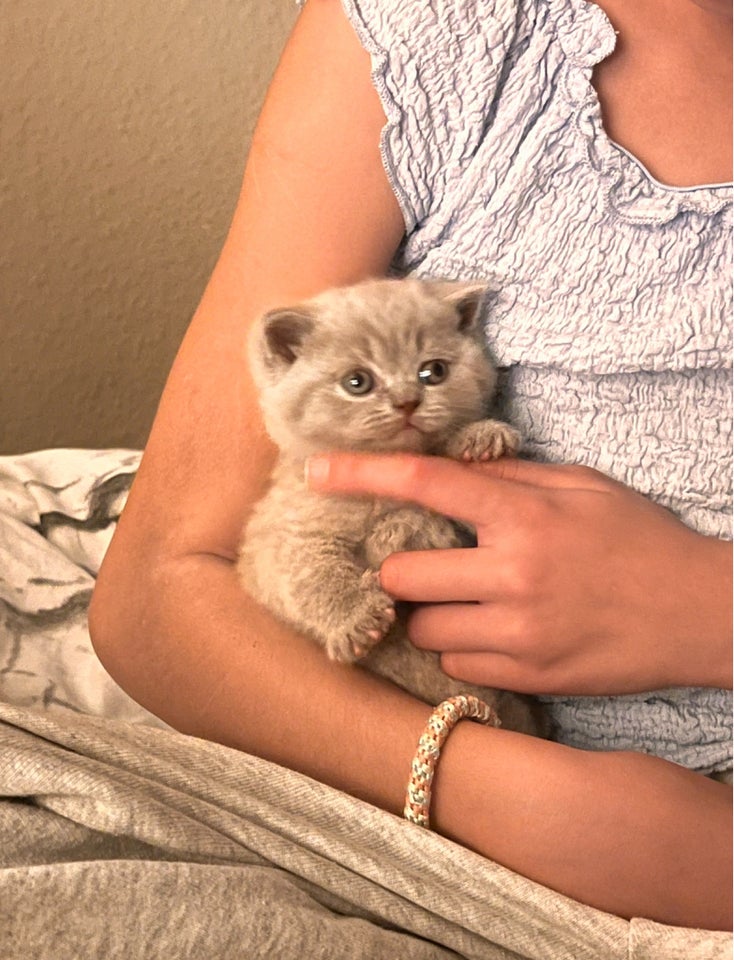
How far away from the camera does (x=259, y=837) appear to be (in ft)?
1.86

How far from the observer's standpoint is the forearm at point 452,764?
0.60 meters

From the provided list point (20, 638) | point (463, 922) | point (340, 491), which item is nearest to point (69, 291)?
point (20, 638)

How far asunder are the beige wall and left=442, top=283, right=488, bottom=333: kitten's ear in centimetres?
41

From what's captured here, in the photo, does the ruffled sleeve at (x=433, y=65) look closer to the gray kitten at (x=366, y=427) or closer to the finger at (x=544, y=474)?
the gray kitten at (x=366, y=427)

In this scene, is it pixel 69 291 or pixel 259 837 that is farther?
pixel 69 291

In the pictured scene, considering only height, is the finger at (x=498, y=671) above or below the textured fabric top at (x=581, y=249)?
below

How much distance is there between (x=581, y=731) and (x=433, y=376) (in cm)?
29

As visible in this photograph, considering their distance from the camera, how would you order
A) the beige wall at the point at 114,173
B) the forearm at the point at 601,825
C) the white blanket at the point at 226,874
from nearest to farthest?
1. the white blanket at the point at 226,874
2. the forearm at the point at 601,825
3. the beige wall at the point at 114,173

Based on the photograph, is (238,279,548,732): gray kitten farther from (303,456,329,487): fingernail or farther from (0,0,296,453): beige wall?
(0,0,296,453): beige wall

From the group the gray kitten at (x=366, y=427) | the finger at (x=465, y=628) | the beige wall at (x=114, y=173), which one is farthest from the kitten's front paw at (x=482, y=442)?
the beige wall at (x=114, y=173)

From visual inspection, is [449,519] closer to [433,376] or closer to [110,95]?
[433,376]

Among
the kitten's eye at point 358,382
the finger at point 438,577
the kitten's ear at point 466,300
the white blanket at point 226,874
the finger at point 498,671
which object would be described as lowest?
the white blanket at point 226,874

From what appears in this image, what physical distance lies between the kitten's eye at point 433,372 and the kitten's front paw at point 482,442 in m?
0.04

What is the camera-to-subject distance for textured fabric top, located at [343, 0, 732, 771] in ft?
2.19
